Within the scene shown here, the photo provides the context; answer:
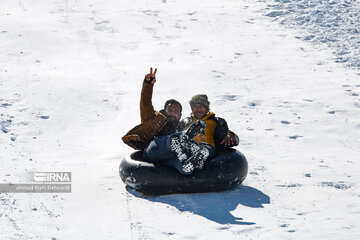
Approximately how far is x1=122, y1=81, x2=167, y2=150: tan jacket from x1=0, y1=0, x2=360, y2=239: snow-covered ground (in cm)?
72

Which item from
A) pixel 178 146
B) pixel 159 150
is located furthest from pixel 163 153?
pixel 178 146

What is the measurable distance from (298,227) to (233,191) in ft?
4.72

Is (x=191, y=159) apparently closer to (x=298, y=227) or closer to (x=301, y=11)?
(x=298, y=227)

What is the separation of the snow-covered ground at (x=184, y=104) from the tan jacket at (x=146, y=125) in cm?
72

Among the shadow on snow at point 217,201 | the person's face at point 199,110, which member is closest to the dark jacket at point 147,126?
the person's face at point 199,110

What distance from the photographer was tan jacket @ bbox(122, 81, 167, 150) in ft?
26.1

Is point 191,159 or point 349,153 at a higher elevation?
point 191,159

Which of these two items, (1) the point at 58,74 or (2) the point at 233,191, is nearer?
(2) the point at 233,191

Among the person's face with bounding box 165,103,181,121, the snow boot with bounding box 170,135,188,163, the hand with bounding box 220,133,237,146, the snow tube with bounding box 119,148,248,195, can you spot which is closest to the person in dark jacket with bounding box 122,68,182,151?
the person's face with bounding box 165,103,181,121

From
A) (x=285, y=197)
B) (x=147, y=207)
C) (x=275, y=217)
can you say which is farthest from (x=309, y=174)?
(x=147, y=207)

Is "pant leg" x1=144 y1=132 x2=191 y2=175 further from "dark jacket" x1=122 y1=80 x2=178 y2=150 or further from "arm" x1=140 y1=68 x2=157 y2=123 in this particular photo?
"arm" x1=140 y1=68 x2=157 y2=123

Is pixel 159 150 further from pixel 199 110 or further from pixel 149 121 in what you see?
pixel 199 110

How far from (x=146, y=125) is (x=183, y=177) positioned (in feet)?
3.67

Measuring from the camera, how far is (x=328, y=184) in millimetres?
8094
